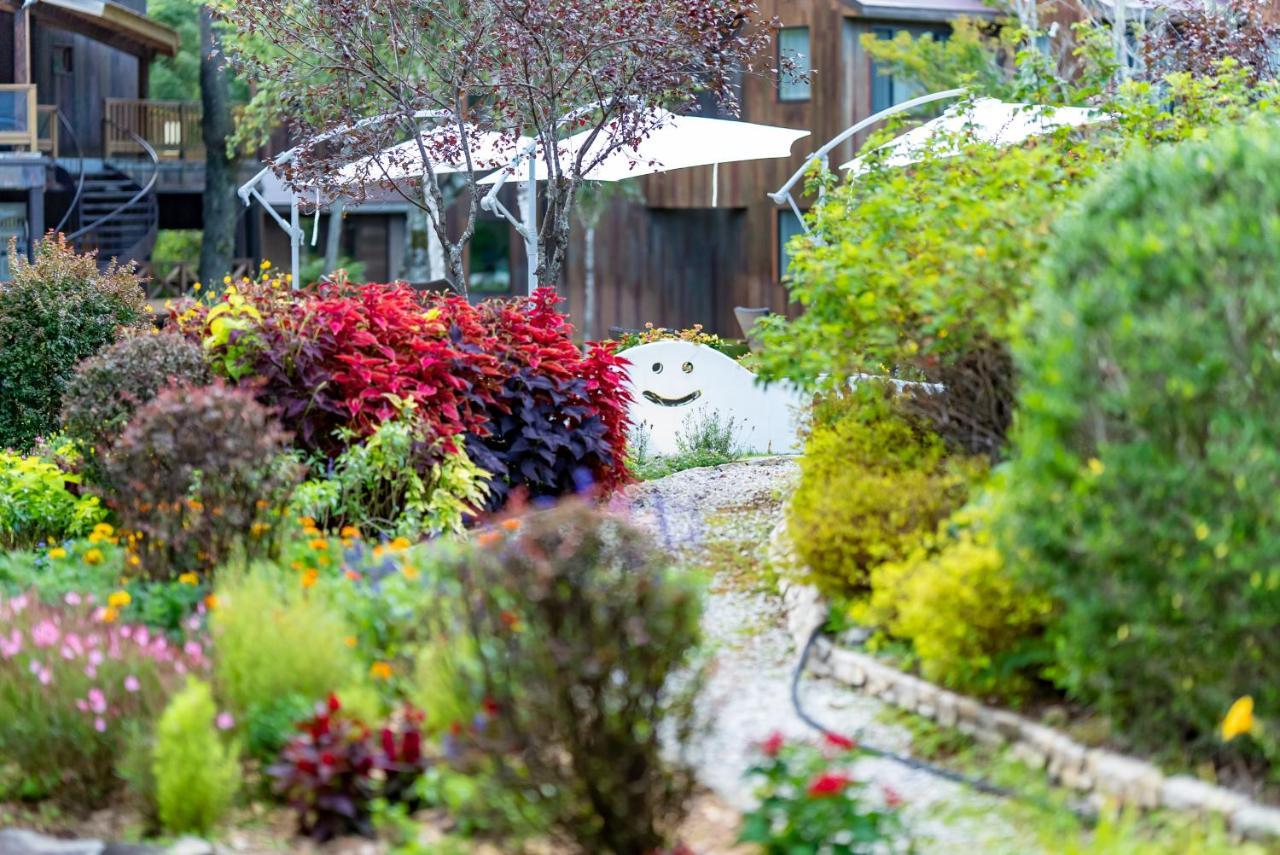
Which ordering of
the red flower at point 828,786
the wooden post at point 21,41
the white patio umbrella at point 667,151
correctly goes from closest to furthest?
the red flower at point 828,786 < the white patio umbrella at point 667,151 < the wooden post at point 21,41

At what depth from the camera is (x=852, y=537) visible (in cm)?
652

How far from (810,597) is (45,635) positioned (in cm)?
308

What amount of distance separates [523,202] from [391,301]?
1487 cm

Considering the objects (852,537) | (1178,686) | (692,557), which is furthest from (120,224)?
(1178,686)

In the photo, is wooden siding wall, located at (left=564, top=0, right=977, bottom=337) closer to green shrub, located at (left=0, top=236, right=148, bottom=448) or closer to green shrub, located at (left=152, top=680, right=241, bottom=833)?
green shrub, located at (left=0, top=236, right=148, bottom=448)

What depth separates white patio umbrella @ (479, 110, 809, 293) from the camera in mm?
14094

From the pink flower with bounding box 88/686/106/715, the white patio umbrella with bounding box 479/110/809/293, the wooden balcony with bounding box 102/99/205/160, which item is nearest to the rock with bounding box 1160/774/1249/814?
the pink flower with bounding box 88/686/106/715

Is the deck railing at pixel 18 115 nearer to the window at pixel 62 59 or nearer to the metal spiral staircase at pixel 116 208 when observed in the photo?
the metal spiral staircase at pixel 116 208

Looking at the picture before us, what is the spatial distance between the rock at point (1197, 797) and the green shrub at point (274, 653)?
8.38 ft

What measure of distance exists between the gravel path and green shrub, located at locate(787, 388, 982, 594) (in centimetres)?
40

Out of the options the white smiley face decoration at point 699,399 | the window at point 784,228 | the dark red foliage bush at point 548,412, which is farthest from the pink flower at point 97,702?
the window at point 784,228

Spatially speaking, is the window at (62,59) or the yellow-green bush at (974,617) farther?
the window at (62,59)

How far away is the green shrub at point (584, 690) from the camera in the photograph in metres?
4.23

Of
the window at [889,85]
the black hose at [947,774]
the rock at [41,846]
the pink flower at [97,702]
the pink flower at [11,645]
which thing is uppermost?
the window at [889,85]
